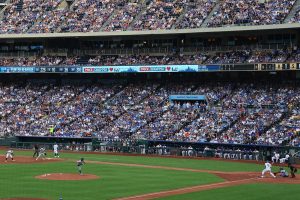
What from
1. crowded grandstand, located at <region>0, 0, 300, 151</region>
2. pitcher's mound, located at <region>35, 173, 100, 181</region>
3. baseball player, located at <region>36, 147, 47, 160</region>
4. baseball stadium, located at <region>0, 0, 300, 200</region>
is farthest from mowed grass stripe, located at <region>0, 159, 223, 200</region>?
crowded grandstand, located at <region>0, 0, 300, 151</region>

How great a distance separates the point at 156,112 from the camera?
65000mm

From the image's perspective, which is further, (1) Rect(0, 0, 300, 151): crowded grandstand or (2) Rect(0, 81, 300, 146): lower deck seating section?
(1) Rect(0, 0, 300, 151): crowded grandstand

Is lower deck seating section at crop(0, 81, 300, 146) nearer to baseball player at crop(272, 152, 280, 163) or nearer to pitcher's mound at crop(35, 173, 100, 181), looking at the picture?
baseball player at crop(272, 152, 280, 163)

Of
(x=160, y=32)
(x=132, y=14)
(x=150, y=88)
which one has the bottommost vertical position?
(x=150, y=88)

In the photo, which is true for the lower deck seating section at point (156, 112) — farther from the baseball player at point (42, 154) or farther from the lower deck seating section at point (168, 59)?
the baseball player at point (42, 154)

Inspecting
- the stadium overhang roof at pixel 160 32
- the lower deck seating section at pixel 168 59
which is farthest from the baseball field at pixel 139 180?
the stadium overhang roof at pixel 160 32

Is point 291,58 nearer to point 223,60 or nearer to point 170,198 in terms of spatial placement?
point 223,60

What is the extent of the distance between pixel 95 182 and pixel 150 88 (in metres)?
34.9

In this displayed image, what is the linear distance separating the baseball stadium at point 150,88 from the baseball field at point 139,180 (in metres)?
0.33

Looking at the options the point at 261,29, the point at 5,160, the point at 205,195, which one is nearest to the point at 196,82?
the point at 261,29

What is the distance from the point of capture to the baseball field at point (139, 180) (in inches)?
1240

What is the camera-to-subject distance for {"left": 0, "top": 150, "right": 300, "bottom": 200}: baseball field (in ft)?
103

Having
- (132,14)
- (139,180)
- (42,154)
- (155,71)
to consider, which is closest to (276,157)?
(139,180)

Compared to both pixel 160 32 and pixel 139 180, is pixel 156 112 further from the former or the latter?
pixel 139 180
